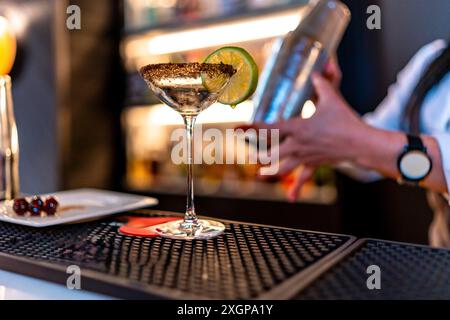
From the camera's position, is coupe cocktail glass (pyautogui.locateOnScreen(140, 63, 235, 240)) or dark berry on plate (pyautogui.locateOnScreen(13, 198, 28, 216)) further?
dark berry on plate (pyautogui.locateOnScreen(13, 198, 28, 216))

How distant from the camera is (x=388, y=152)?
3.62 ft

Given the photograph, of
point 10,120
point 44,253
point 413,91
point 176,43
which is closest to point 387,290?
point 44,253

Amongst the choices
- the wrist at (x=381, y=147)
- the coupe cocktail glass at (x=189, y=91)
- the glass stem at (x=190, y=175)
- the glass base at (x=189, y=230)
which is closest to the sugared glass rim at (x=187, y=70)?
the coupe cocktail glass at (x=189, y=91)

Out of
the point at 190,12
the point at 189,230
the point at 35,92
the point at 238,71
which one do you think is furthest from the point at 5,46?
the point at 189,230

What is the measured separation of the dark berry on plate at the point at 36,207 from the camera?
85 cm

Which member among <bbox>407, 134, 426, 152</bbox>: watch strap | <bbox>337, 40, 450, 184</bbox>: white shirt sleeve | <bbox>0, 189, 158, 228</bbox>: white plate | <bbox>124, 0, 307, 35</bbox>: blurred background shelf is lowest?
<bbox>0, 189, 158, 228</bbox>: white plate

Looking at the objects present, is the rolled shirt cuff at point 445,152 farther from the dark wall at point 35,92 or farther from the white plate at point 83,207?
the dark wall at point 35,92

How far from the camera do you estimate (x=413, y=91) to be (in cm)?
131

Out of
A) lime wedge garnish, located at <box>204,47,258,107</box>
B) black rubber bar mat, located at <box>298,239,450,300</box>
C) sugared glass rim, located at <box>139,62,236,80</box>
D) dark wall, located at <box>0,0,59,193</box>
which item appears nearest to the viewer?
black rubber bar mat, located at <box>298,239,450,300</box>

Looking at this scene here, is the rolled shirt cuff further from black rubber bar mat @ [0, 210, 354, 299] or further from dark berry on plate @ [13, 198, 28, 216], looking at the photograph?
dark berry on plate @ [13, 198, 28, 216]

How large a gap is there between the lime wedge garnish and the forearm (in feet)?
1.27

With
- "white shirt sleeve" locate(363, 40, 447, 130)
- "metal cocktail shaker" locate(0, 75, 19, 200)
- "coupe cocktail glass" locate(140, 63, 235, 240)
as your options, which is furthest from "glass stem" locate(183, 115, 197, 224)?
"white shirt sleeve" locate(363, 40, 447, 130)

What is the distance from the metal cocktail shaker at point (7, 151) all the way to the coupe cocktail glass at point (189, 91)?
64 centimetres

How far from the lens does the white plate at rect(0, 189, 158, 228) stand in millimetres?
805
